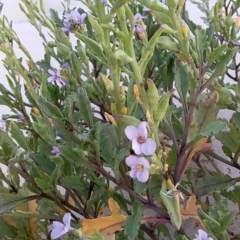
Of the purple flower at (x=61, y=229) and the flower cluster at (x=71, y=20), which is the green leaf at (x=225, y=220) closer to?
the purple flower at (x=61, y=229)

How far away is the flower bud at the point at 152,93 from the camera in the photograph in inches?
14.2

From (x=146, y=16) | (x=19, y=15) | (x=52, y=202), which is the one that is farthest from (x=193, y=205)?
(x=19, y=15)

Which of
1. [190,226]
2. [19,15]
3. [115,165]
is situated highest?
[115,165]

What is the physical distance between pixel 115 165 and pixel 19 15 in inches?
38.8

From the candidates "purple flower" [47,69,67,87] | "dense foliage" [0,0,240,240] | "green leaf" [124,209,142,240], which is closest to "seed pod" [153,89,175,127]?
"dense foliage" [0,0,240,240]

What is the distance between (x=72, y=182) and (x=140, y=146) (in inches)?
6.1

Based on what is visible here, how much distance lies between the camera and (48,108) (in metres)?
0.44

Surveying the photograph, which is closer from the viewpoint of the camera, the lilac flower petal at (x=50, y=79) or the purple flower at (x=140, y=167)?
the purple flower at (x=140, y=167)

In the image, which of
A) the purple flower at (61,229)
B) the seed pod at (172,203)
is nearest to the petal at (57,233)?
Result: the purple flower at (61,229)

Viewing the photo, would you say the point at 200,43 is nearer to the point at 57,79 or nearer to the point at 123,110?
the point at 123,110

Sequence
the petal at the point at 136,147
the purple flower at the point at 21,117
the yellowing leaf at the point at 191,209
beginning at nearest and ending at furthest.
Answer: the petal at the point at 136,147 → the yellowing leaf at the point at 191,209 → the purple flower at the point at 21,117

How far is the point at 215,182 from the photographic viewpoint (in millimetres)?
501

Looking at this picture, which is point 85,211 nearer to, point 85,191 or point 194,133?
point 85,191

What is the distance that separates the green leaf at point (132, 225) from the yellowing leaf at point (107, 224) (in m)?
0.03
